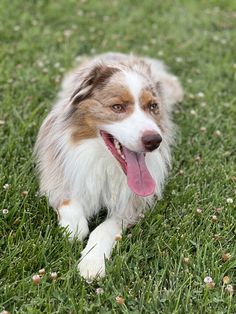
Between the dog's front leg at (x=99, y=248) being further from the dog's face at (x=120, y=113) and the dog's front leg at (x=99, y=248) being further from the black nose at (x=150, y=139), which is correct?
the black nose at (x=150, y=139)

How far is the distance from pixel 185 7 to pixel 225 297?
567 centimetres

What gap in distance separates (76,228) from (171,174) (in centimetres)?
120

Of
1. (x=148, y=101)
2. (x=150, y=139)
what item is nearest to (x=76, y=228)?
(x=150, y=139)

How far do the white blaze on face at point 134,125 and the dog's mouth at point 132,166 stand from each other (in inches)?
4.2

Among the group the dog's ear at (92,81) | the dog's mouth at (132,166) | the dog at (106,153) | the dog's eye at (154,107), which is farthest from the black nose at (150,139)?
the dog's ear at (92,81)

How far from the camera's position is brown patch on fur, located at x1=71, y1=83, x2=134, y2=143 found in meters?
3.56

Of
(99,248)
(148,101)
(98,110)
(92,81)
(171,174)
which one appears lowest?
(171,174)

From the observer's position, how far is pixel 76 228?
3.50 metres

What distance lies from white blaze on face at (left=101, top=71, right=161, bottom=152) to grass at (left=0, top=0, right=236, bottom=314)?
66cm

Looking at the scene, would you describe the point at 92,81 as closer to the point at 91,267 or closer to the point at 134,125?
the point at 134,125

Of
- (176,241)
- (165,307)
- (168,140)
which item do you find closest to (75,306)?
(165,307)

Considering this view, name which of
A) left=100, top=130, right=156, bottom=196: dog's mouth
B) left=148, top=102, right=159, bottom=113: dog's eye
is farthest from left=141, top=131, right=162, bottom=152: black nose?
left=148, top=102, right=159, bottom=113: dog's eye

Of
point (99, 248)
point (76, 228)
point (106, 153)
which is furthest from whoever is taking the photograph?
point (106, 153)

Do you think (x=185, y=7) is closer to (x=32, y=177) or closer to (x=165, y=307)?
(x=32, y=177)
